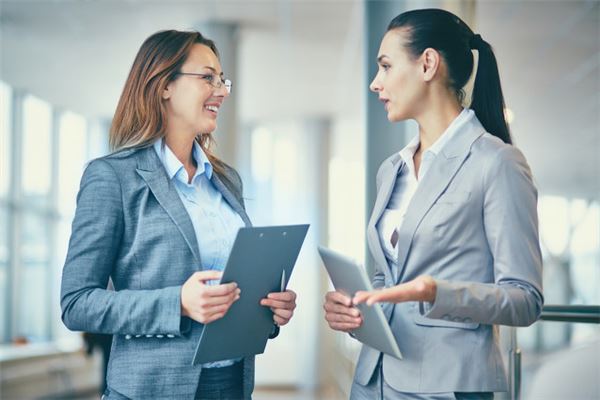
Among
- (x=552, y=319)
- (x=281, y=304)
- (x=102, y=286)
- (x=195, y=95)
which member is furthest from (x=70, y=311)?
(x=552, y=319)

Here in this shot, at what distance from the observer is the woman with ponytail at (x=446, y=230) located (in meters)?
1.48

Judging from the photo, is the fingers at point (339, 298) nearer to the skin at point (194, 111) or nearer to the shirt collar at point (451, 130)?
the skin at point (194, 111)

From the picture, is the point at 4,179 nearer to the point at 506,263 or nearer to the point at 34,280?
the point at 34,280

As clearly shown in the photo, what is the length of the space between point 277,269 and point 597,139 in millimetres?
11071

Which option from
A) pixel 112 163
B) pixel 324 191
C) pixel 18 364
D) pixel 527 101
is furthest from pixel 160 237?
pixel 324 191

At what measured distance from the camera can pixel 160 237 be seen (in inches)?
63.7

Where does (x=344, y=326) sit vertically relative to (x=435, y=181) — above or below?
below

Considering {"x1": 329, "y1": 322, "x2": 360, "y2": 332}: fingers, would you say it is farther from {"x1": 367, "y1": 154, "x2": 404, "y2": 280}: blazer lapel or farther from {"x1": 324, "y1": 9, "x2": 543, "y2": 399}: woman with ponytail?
{"x1": 367, "y1": 154, "x2": 404, "y2": 280}: blazer lapel

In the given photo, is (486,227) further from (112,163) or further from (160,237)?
(112,163)

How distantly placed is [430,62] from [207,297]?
0.69m

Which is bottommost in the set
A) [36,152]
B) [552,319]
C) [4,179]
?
[552,319]

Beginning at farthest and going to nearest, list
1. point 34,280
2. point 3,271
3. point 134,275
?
point 34,280
point 3,271
point 134,275

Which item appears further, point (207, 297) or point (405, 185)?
point (405, 185)

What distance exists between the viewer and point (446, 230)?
5.11ft
